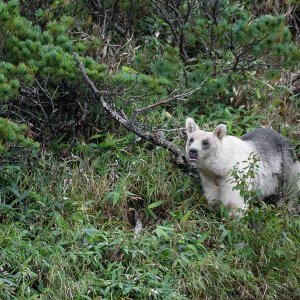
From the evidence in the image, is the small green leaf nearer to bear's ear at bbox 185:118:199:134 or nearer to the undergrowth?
the undergrowth

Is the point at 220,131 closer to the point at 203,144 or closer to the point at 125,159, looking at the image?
the point at 203,144

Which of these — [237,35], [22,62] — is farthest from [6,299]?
[237,35]

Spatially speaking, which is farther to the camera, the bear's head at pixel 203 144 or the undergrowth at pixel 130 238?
the bear's head at pixel 203 144

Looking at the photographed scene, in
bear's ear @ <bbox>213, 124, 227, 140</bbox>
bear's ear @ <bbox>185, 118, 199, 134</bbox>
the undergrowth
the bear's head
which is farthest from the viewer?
bear's ear @ <bbox>185, 118, 199, 134</bbox>

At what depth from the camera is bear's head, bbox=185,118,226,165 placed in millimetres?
8086

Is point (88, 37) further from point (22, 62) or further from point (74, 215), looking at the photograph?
point (74, 215)

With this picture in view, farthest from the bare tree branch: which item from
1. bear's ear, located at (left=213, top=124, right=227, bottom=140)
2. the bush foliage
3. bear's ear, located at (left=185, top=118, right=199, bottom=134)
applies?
bear's ear, located at (left=213, top=124, right=227, bottom=140)

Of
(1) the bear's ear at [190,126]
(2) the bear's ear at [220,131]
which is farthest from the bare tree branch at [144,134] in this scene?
(2) the bear's ear at [220,131]

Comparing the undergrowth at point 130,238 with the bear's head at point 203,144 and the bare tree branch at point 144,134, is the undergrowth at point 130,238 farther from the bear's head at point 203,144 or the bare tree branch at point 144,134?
the bear's head at point 203,144

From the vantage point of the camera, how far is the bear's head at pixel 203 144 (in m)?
8.09

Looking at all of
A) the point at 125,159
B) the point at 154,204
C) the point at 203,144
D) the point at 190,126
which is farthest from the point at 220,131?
the point at 125,159

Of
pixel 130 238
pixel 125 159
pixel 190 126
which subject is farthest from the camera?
pixel 125 159

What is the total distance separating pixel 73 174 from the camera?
828cm

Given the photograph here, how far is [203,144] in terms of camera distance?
8.16m
